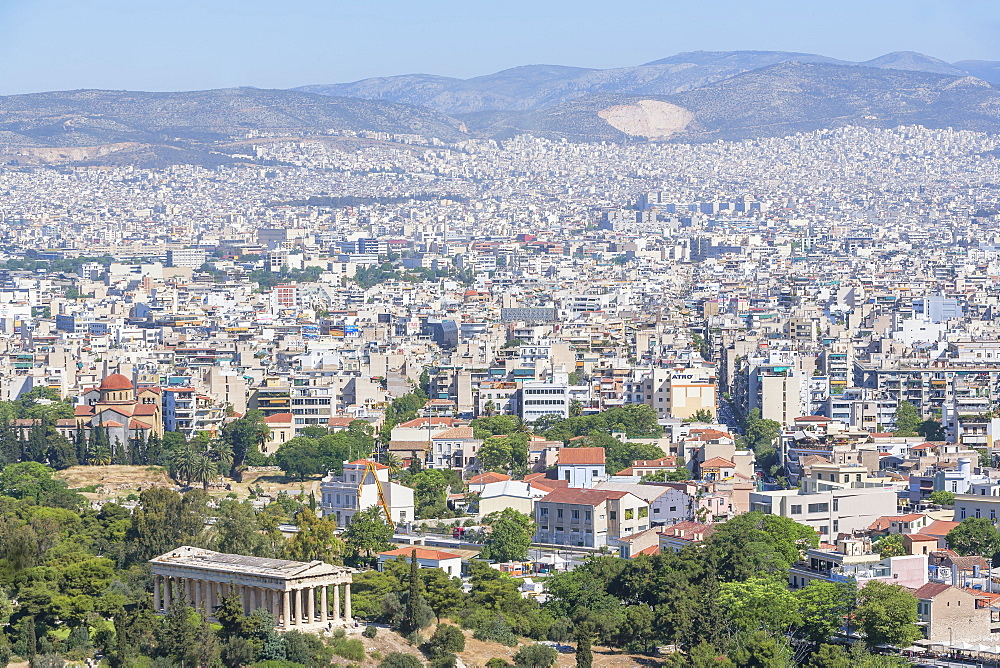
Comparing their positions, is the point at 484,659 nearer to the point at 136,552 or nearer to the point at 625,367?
the point at 136,552

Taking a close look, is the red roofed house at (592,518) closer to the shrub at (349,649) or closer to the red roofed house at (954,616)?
the red roofed house at (954,616)

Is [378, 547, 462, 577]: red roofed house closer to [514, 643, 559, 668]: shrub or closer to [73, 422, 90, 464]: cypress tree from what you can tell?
[514, 643, 559, 668]: shrub

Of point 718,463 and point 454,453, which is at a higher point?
point 718,463

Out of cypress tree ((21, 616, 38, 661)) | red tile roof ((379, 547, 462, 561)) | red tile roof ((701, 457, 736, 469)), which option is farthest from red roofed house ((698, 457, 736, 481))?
cypress tree ((21, 616, 38, 661))

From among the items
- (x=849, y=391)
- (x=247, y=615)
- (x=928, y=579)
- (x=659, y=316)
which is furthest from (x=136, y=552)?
(x=659, y=316)

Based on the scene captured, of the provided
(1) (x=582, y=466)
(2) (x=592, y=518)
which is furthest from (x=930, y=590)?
(1) (x=582, y=466)

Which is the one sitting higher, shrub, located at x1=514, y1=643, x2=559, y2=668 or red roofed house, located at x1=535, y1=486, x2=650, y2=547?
red roofed house, located at x1=535, y1=486, x2=650, y2=547

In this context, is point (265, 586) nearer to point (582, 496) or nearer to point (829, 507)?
point (582, 496)
